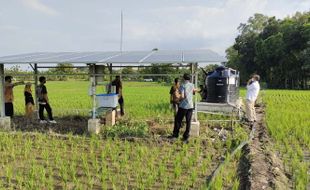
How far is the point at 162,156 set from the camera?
7.21m

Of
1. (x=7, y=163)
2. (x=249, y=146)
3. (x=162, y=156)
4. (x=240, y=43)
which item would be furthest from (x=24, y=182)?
(x=240, y=43)

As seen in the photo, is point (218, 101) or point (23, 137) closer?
point (23, 137)

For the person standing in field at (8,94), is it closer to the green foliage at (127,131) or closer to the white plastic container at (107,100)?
the white plastic container at (107,100)

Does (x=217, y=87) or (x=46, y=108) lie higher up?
(x=217, y=87)

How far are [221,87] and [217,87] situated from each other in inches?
6.4

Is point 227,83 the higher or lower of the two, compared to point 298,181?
higher

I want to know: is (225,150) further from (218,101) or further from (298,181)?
(218,101)

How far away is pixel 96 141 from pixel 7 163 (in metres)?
2.13

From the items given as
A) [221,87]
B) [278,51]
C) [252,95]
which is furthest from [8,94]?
[278,51]

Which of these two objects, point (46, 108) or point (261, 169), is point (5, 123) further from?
point (261, 169)

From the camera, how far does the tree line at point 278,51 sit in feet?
145

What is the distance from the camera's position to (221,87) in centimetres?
1397

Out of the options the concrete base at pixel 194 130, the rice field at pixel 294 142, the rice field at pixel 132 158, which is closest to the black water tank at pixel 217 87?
the rice field at pixel 294 142

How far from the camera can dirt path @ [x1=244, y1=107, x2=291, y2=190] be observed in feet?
17.0
